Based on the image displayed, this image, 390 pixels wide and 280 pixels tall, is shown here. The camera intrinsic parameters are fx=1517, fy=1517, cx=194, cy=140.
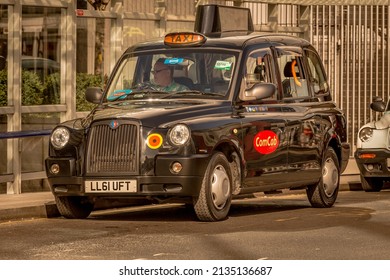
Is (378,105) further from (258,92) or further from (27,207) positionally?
(27,207)

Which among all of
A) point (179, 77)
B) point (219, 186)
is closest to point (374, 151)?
point (179, 77)

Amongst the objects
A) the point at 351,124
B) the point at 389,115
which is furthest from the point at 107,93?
the point at 351,124

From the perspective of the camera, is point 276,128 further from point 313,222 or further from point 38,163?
point 38,163

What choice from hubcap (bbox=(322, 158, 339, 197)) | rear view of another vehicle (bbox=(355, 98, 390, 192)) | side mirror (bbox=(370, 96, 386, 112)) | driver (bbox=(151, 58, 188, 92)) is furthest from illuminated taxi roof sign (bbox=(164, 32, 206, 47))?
side mirror (bbox=(370, 96, 386, 112))

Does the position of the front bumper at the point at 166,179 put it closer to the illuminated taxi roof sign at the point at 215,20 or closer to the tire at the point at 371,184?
the illuminated taxi roof sign at the point at 215,20

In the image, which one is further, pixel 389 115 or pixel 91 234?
pixel 389 115

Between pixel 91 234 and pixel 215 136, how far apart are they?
194cm

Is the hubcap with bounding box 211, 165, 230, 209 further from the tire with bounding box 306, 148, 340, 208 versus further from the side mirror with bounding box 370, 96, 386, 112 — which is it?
the side mirror with bounding box 370, 96, 386, 112

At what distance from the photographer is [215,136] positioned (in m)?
15.7

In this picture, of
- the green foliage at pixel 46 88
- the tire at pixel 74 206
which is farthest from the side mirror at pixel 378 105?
the tire at pixel 74 206

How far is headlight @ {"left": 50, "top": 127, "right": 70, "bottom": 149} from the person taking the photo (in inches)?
627

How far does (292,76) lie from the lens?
1786 cm

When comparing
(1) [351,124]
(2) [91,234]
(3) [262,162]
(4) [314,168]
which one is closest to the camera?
(2) [91,234]

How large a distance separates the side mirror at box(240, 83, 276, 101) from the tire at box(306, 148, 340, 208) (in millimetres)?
1808
